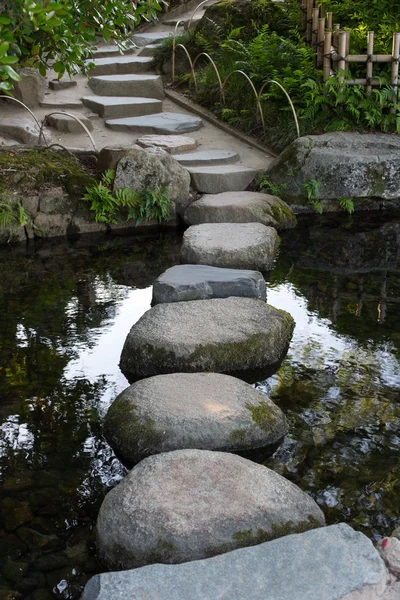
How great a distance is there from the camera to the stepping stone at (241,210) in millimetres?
8734

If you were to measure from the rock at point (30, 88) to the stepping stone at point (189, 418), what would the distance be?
8.25 metres

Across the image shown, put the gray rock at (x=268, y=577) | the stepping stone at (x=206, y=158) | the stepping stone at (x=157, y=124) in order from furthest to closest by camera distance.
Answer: the stepping stone at (x=157, y=124) → the stepping stone at (x=206, y=158) → the gray rock at (x=268, y=577)

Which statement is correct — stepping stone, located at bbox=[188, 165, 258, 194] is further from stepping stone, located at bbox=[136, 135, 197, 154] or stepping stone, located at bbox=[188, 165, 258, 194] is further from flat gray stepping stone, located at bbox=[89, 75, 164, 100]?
flat gray stepping stone, located at bbox=[89, 75, 164, 100]

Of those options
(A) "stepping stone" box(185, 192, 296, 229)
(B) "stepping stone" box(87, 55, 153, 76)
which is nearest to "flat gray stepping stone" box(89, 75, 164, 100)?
(B) "stepping stone" box(87, 55, 153, 76)

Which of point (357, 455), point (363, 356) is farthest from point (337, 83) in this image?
point (357, 455)

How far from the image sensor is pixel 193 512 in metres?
3.50

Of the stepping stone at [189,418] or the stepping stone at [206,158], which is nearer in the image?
the stepping stone at [189,418]

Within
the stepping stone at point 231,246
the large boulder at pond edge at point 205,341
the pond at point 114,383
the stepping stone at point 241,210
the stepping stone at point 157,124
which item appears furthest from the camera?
the stepping stone at point 157,124

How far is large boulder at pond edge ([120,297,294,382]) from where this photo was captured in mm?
5406

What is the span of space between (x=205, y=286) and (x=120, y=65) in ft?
27.4

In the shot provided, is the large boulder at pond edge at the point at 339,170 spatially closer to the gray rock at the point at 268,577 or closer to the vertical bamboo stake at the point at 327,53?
the vertical bamboo stake at the point at 327,53

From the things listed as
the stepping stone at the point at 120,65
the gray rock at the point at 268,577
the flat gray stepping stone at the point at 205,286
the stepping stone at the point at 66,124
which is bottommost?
the flat gray stepping stone at the point at 205,286

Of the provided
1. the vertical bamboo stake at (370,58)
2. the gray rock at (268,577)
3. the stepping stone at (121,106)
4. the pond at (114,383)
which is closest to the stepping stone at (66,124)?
the stepping stone at (121,106)

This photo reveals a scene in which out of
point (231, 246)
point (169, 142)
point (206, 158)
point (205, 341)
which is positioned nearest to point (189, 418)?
point (205, 341)
